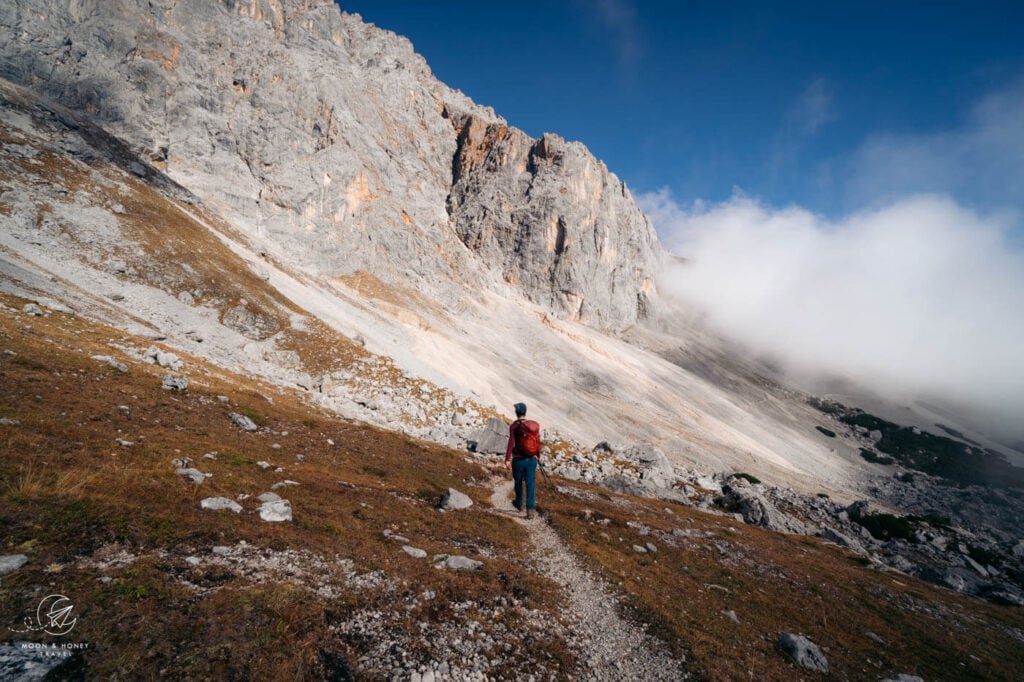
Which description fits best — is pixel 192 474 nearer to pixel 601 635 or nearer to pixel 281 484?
pixel 281 484

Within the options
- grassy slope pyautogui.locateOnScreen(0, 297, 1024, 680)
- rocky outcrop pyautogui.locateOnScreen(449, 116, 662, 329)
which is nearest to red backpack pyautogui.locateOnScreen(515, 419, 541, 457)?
grassy slope pyautogui.locateOnScreen(0, 297, 1024, 680)

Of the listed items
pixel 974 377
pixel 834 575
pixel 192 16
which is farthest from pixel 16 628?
pixel 974 377

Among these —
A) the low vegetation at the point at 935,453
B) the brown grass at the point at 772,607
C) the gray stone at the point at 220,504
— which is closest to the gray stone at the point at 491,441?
the brown grass at the point at 772,607

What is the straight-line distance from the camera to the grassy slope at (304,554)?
5.72 metres

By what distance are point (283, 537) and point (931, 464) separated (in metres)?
183

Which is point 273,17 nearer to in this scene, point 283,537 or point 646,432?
point 646,432

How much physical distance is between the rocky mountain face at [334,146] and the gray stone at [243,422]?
7701cm

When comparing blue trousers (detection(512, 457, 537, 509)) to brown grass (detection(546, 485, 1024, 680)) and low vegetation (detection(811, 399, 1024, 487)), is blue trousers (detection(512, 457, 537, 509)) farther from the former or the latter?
low vegetation (detection(811, 399, 1024, 487))

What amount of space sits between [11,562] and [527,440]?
38.7ft

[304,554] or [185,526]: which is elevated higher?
[185,526]

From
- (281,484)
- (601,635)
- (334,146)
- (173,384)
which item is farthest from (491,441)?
(334,146)

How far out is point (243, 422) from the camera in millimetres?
18188

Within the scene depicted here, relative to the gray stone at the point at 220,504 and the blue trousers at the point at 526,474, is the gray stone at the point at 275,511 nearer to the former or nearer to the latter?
the gray stone at the point at 220,504

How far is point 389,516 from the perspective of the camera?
1282cm
